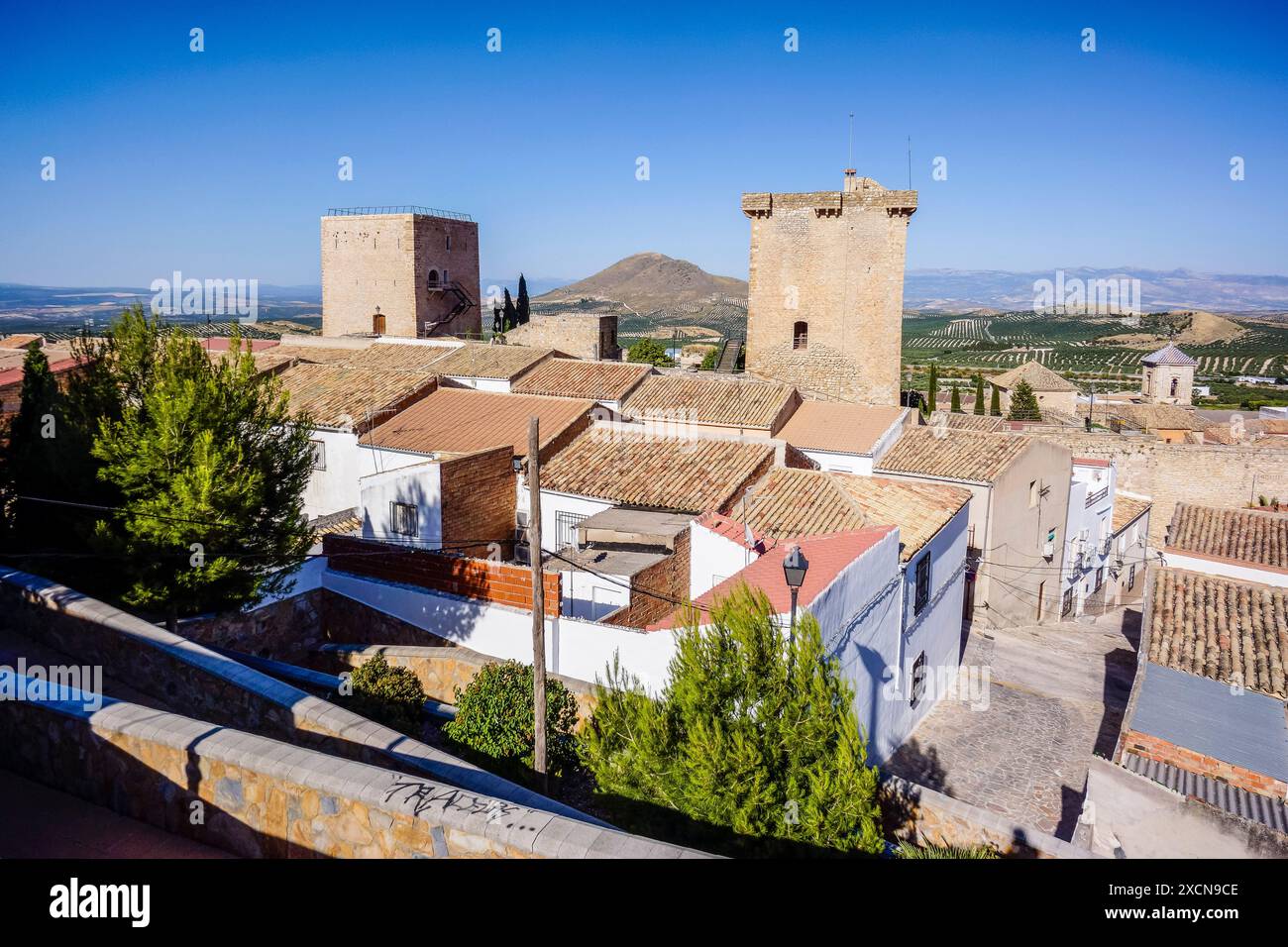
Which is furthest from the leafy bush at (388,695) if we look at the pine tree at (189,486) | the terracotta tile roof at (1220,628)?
the terracotta tile roof at (1220,628)

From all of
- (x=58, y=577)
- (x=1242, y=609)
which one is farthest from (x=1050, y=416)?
(x=58, y=577)

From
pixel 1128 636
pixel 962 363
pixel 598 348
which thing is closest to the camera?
pixel 1128 636

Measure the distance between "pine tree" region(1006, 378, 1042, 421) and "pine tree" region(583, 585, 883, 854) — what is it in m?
38.9

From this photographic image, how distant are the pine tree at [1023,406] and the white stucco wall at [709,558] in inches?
1321

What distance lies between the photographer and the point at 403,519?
1395 cm

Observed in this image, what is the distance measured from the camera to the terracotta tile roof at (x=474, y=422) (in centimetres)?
1775

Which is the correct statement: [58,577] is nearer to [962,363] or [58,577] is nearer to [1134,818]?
[1134,818]

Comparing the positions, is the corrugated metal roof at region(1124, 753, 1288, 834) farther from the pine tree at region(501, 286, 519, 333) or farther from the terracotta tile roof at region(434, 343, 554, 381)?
the pine tree at region(501, 286, 519, 333)

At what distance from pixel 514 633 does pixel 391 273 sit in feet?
→ 96.3

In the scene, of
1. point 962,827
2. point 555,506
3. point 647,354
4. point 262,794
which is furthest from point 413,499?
point 647,354

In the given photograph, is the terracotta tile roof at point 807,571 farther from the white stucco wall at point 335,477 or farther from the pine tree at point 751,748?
the white stucco wall at point 335,477

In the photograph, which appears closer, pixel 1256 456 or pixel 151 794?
pixel 151 794

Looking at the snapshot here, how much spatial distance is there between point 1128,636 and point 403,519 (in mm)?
15164

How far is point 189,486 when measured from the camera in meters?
9.34
